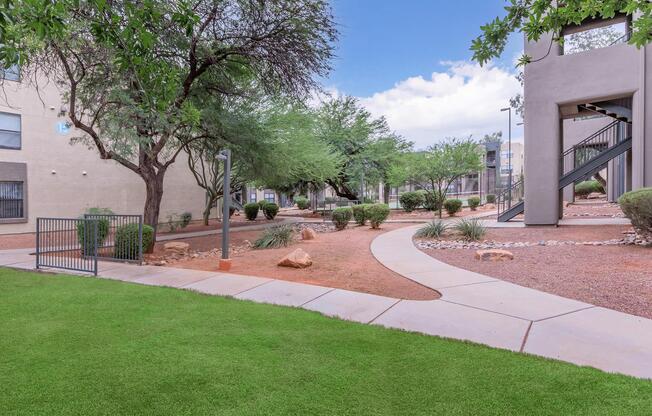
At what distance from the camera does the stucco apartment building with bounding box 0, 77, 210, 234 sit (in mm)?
16125

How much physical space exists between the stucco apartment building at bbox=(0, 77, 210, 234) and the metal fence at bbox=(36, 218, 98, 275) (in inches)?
300

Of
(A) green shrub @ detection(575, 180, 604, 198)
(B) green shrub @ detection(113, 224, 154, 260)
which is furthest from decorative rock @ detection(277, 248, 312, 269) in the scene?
(A) green shrub @ detection(575, 180, 604, 198)

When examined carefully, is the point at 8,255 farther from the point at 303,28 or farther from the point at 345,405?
the point at 345,405

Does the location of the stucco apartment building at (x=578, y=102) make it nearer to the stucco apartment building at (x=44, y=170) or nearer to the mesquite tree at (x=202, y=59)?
the mesquite tree at (x=202, y=59)

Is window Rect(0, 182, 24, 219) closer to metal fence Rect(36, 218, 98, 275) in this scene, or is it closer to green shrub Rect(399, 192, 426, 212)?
metal fence Rect(36, 218, 98, 275)

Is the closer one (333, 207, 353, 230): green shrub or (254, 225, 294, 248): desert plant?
(254, 225, 294, 248): desert plant

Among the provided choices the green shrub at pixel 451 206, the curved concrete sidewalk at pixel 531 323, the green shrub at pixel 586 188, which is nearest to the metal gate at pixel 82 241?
the curved concrete sidewalk at pixel 531 323

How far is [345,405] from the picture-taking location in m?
2.79

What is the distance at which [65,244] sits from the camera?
9.98m

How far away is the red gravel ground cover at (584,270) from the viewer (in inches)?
214

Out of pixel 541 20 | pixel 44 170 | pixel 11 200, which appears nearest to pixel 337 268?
pixel 541 20

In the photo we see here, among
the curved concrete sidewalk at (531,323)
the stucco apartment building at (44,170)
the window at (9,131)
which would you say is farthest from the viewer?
the stucco apartment building at (44,170)

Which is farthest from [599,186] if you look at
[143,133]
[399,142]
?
[143,133]

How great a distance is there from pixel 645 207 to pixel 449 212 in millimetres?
13182
